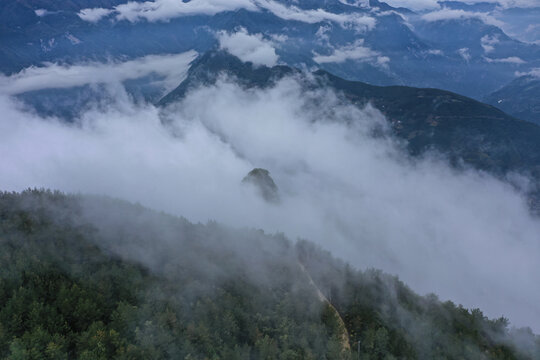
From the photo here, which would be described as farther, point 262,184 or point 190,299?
point 262,184

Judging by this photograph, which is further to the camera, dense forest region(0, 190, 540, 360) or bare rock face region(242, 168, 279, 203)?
bare rock face region(242, 168, 279, 203)

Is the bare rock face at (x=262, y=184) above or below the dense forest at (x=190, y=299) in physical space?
below

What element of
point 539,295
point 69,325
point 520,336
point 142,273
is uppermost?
point 69,325

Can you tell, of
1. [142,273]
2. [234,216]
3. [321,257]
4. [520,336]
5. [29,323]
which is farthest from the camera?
[234,216]

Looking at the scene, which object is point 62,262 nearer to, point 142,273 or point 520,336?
point 142,273

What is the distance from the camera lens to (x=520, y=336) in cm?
7862

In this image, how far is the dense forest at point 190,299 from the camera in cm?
4978

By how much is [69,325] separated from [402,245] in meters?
175

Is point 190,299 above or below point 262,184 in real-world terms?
above

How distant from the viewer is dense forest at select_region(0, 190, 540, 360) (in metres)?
49.8

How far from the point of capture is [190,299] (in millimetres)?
62188

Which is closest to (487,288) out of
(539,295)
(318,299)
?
(539,295)

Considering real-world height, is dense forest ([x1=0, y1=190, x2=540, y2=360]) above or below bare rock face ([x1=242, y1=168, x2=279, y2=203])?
above

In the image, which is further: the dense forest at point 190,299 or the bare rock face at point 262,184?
the bare rock face at point 262,184
